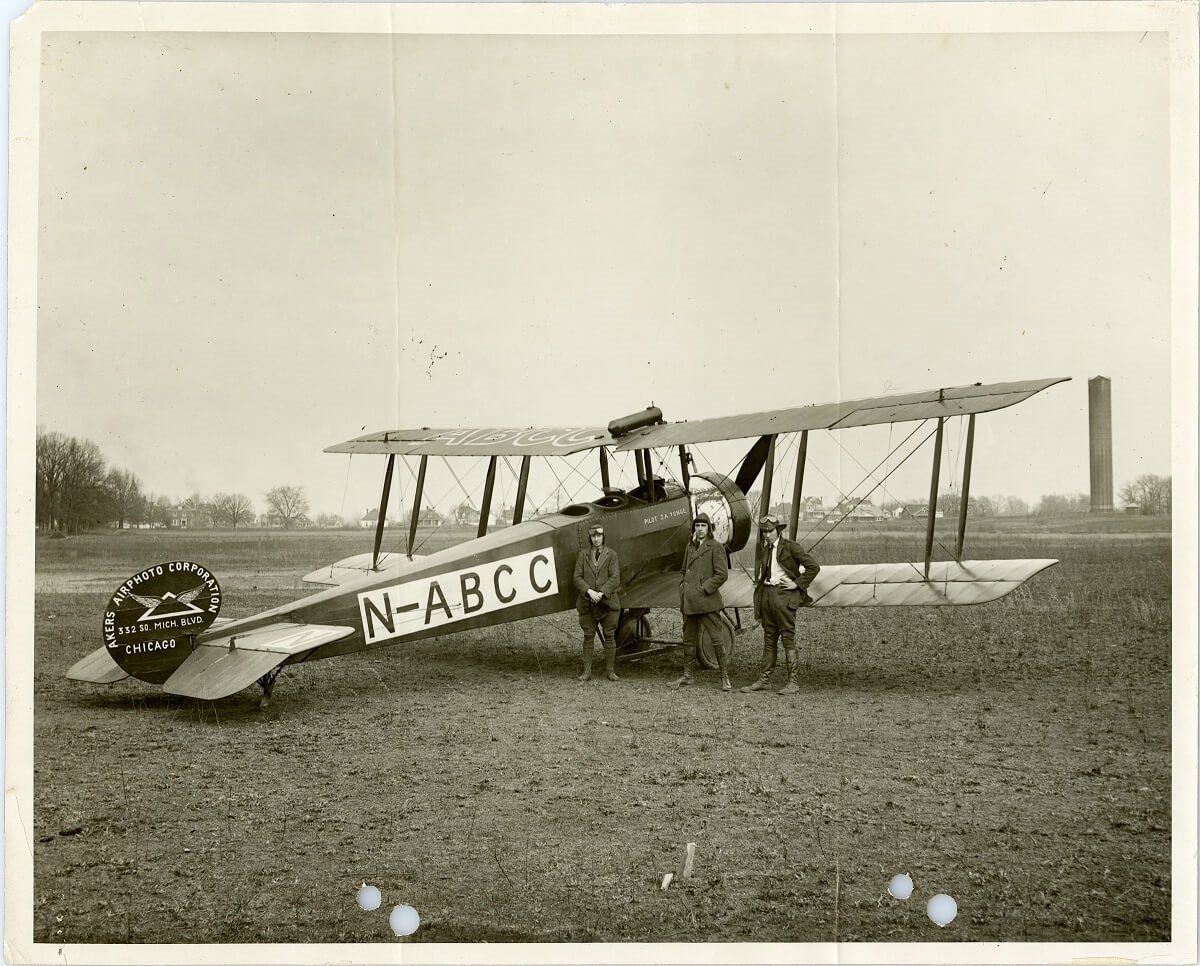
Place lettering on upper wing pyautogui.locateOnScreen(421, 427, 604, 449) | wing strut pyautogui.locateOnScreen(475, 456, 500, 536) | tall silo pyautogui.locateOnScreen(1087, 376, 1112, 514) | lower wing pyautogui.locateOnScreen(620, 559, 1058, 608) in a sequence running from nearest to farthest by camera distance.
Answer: tall silo pyautogui.locateOnScreen(1087, 376, 1112, 514) < lower wing pyautogui.locateOnScreen(620, 559, 1058, 608) < lettering on upper wing pyautogui.locateOnScreen(421, 427, 604, 449) < wing strut pyautogui.locateOnScreen(475, 456, 500, 536)

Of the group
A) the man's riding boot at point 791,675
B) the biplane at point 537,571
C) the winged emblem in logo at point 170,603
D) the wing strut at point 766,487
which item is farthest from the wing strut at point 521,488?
the winged emblem in logo at point 170,603

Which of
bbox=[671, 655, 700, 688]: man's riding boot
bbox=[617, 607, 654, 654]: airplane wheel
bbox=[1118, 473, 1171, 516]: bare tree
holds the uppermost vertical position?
bbox=[1118, 473, 1171, 516]: bare tree

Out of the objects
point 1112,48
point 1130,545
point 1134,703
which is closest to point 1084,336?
point 1130,545

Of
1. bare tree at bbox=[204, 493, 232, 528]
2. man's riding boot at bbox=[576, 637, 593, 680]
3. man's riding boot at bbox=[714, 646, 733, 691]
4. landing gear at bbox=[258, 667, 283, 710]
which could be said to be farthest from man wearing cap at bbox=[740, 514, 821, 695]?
bare tree at bbox=[204, 493, 232, 528]

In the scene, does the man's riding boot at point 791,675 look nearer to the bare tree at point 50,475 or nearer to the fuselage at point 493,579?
the fuselage at point 493,579

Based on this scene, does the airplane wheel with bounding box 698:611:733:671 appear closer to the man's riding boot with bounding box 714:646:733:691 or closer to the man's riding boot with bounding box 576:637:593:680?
the man's riding boot with bounding box 714:646:733:691
